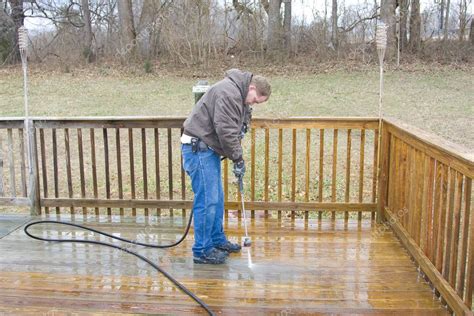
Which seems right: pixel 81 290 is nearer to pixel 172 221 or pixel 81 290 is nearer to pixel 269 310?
pixel 269 310

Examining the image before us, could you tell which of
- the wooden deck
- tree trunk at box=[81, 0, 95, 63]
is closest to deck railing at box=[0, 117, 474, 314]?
the wooden deck

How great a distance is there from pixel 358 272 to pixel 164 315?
1329mm

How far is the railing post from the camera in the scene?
4281 mm

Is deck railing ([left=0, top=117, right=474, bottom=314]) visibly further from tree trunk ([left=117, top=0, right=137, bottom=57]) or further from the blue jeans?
tree trunk ([left=117, top=0, right=137, bottom=57])

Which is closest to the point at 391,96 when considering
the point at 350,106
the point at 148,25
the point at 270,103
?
the point at 350,106

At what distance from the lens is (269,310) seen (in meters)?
2.92

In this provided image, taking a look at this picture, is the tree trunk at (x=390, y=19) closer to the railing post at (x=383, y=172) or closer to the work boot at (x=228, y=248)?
the railing post at (x=383, y=172)

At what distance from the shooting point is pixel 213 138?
133 inches

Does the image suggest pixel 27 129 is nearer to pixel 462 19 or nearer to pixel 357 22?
pixel 357 22

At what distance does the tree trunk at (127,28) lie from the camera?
580 inches

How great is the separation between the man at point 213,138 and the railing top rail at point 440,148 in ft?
3.34

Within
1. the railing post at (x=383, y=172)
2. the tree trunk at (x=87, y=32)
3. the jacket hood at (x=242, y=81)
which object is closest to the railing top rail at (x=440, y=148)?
the railing post at (x=383, y=172)

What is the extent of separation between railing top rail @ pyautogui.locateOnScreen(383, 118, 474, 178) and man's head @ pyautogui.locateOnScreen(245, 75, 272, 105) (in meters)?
1.02

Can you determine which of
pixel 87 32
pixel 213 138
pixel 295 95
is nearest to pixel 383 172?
pixel 213 138
